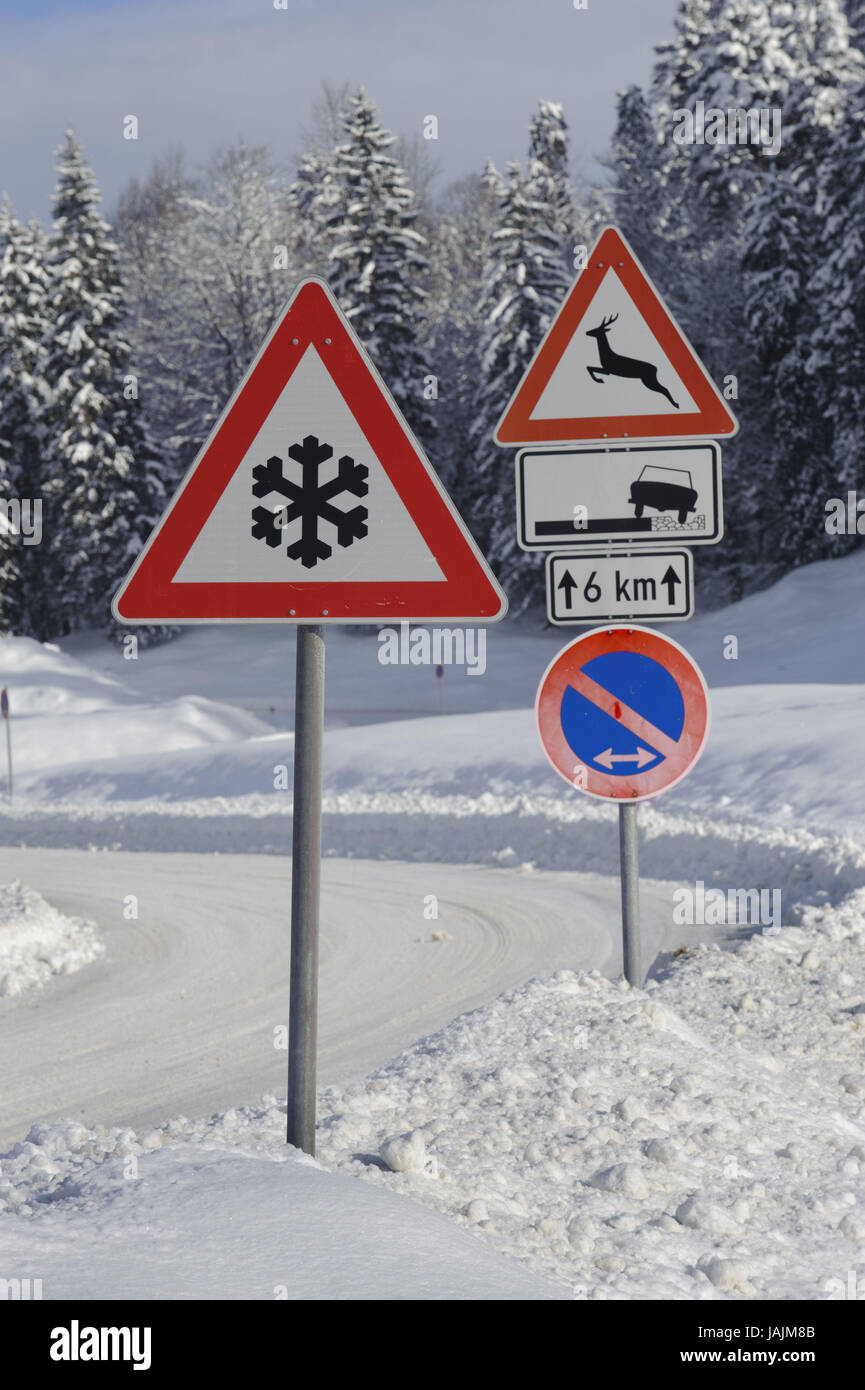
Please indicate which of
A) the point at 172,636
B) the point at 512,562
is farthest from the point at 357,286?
the point at 172,636

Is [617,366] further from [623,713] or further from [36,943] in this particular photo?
[36,943]

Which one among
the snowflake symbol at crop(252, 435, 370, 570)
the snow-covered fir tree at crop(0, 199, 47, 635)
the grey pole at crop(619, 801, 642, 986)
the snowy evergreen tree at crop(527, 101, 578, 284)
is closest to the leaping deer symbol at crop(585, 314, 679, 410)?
the grey pole at crop(619, 801, 642, 986)

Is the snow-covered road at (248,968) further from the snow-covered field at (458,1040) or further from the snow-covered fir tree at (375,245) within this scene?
the snow-covered fir tree at (375,245)

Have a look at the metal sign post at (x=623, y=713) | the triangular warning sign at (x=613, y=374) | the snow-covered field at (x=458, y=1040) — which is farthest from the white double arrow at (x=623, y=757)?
the triangular warning sign at (x=613, y=374)

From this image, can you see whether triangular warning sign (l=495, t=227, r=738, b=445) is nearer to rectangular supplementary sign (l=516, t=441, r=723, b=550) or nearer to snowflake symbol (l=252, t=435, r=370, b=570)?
rectangular supplementary sign (l=516, t=441, r=723, b=550)

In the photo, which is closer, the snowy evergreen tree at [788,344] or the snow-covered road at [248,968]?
the snow-covered road at [248,968]

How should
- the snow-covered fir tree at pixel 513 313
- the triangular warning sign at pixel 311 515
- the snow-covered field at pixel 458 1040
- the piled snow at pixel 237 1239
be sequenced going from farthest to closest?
the snow-covered fir tree at pixel 513 313, the triangular warning sign at pixel 311 515, the snow-covered field at pixel 458 1040, the piled snow at pixel 237 1239

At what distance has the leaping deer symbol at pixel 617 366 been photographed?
229 inches

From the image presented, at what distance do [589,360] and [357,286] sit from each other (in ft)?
137

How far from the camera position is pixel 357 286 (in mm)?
45906

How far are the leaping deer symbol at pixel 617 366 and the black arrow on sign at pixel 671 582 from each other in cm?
67

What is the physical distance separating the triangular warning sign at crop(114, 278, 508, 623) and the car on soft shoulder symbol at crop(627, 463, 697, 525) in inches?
88.9
